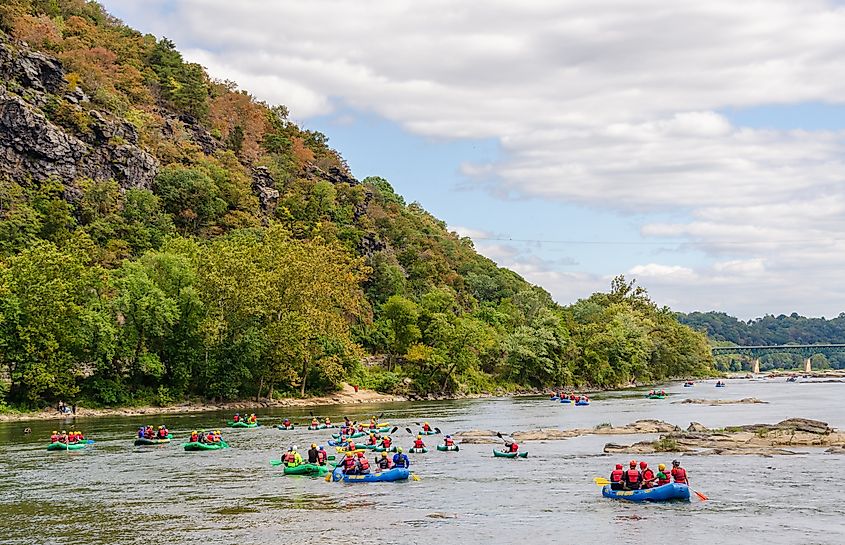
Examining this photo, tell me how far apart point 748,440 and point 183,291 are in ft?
218

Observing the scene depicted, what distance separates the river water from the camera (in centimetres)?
4091

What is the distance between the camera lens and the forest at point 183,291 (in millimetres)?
100062

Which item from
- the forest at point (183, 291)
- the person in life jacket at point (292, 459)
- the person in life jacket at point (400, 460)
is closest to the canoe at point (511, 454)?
the person in life jacket at point (400, 460)

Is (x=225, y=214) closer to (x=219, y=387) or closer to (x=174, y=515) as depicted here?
(x=219, y=387)

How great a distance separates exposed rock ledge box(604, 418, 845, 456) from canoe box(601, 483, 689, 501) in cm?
1848

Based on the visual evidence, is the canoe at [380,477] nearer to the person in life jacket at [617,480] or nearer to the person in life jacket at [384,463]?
the person in life jacket at [384,463]

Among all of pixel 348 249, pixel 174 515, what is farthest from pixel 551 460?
pixel 348 249

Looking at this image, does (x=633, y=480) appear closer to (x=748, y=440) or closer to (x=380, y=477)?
(x=380, y=477)

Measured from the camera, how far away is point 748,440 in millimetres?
69625

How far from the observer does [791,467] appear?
57.8 m

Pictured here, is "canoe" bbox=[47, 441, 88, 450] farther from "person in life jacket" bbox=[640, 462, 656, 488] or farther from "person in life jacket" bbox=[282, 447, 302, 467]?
"person in life jacket" bbox=[640, 462, 656, 488]

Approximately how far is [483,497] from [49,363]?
2424 inches

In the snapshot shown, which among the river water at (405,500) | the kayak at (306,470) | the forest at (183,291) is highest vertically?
the forest at (183,291)

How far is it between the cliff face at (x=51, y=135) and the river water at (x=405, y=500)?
75593 mm
